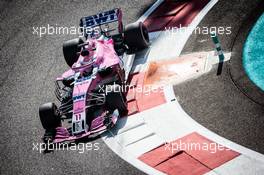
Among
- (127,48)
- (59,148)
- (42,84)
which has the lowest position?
(59,148)

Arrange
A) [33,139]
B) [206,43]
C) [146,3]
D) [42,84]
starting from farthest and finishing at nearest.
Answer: [146,3], [42,84], [206,43], [33,139]

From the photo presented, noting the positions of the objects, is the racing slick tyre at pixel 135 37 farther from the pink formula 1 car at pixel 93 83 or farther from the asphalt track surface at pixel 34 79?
the asphalt track surface at pixel 34 79

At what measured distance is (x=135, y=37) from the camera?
1252cm

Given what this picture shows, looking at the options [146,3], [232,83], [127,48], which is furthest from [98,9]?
[232,83]

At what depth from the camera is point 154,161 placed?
29.8 feet

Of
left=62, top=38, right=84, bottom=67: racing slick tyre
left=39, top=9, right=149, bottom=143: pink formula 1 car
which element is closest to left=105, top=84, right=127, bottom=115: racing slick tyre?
left=39, top=9, right=149, bottom=143: pink formula 1 car

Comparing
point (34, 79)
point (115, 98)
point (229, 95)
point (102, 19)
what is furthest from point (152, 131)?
point (34, 79)

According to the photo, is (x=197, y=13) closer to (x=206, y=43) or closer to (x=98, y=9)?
(x=206, y=43)

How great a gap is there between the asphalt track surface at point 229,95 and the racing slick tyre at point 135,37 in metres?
1.30

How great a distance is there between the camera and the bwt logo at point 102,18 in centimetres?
1295

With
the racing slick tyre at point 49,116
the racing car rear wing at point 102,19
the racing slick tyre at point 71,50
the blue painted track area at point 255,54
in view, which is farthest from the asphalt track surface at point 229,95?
the racing slick tyre at point 71,50

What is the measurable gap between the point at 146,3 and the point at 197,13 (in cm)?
239

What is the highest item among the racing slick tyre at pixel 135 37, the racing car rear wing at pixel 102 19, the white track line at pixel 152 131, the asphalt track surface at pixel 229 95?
the racing car rear wing at pixel 102 19

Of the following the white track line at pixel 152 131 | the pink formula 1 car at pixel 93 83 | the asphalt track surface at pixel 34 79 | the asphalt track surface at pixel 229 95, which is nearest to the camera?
the asphalt track surface at pixel 229 95
